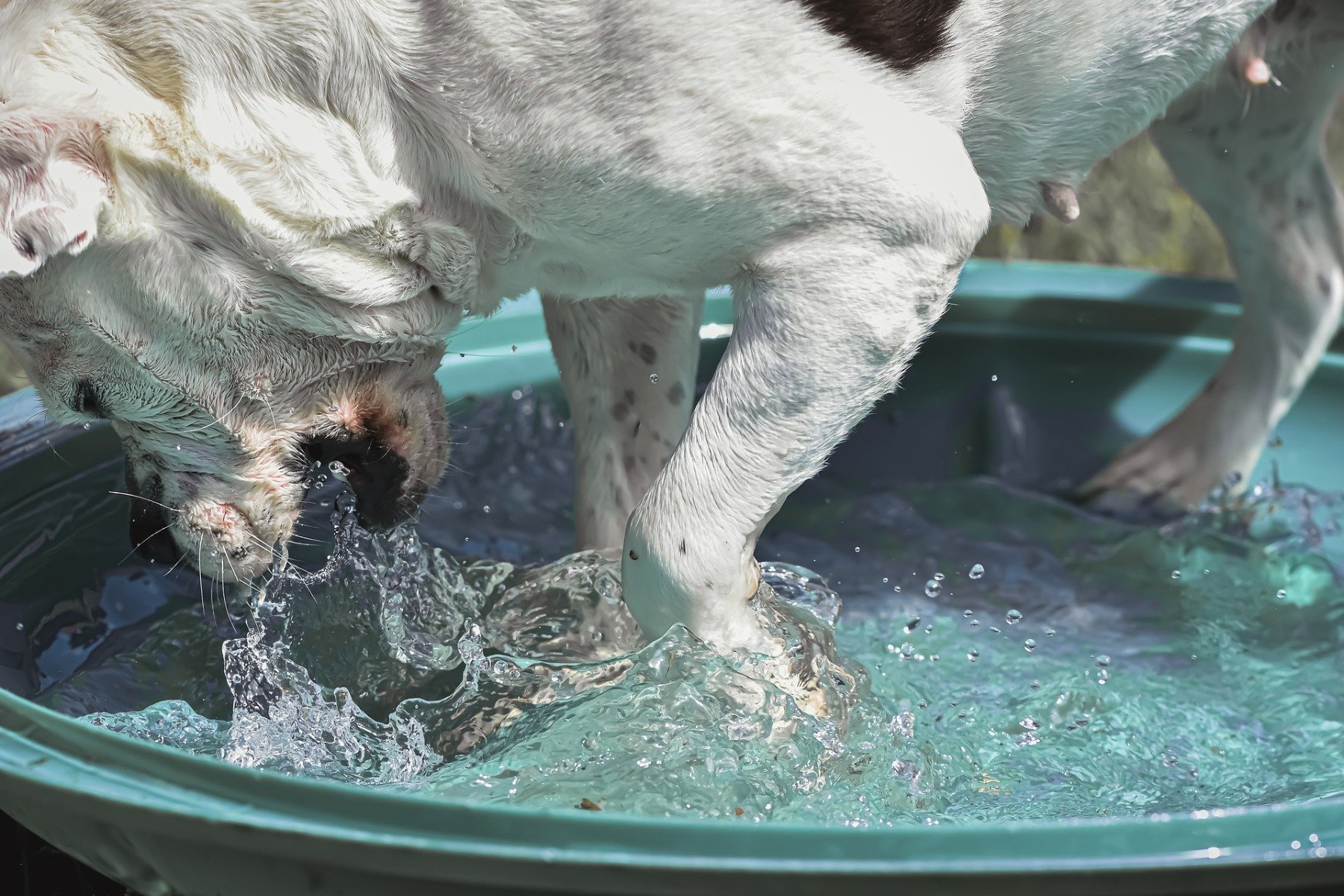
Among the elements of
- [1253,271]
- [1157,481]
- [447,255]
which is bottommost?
[1157,481]

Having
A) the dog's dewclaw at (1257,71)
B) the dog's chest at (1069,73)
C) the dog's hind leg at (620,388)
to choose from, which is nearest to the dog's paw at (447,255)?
the dog's hind leg at (620,388)

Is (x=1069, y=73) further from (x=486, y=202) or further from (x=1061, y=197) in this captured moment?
(x=486, y=202)

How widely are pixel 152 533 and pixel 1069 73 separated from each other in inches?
64.6

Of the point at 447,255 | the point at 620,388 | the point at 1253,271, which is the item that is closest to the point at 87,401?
the point at 447,255

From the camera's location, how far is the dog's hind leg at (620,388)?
2939 millimetres

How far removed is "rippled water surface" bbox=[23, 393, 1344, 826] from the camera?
7.70 ft

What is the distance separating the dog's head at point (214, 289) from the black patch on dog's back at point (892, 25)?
0.62 meters

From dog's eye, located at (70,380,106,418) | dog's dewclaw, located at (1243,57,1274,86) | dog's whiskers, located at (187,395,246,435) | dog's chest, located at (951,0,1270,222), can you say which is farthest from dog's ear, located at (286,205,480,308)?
dog's dewclaw, located at (1243,57,1274,86)

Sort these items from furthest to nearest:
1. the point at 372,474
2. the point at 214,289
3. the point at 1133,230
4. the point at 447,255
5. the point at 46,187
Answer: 1. the point at 1133,230
2. the point at 372,474
3. the point at 447,255
4. the point at 214,289
5. the point at 46,187

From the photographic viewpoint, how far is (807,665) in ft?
8.13

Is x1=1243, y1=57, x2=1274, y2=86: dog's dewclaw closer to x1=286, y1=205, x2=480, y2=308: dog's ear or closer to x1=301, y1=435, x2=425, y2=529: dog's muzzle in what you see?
x1=286, y1=205, x2=480, y2=308: dog's ear

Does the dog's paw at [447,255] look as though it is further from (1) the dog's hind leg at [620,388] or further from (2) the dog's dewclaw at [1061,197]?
(2) the dog's dewclaw at [1061,197]

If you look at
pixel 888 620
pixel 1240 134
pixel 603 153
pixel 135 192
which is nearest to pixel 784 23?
pixel 603 153

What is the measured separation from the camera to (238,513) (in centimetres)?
245
